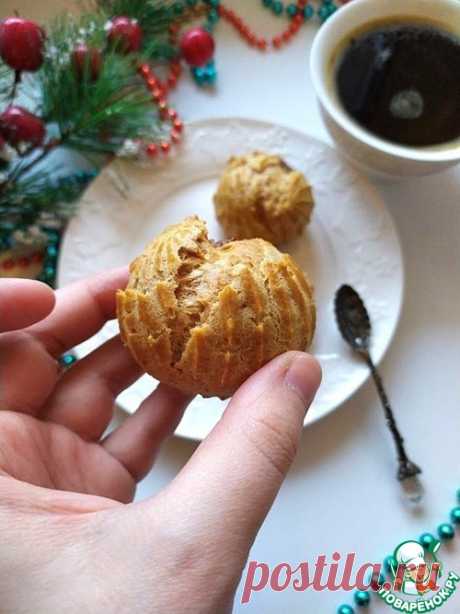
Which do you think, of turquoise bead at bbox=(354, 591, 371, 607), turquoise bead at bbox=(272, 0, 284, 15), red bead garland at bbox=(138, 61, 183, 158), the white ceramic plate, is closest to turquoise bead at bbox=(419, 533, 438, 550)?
turquoise bead at bbox=(354, 591, 371, 607)

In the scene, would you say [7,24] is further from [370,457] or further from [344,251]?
[370,457]

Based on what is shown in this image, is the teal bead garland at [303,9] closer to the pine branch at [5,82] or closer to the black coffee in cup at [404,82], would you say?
the black coffee in cup at [404,82]

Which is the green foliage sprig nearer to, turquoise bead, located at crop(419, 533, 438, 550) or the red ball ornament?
the red ball ornament

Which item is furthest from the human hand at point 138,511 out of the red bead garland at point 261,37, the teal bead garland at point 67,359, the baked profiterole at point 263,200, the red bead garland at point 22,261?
the red bead garland at point 261,37

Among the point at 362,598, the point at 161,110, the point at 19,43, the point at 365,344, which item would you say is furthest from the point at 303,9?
the point at 362,598

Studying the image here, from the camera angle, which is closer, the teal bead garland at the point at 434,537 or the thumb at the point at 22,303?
the thumb at the point at 22,303

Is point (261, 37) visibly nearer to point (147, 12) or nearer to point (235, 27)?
point (235, 27)
